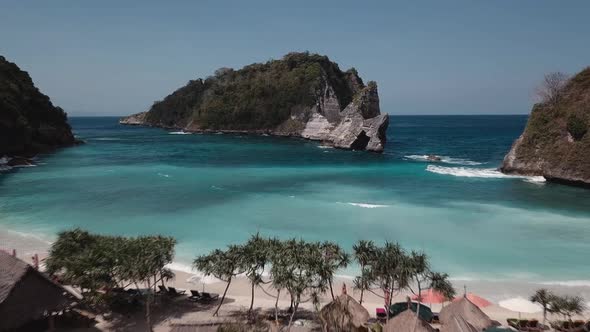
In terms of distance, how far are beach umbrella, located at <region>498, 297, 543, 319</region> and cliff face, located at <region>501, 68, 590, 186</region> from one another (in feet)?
117

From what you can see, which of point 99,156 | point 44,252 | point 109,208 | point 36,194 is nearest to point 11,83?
point 99,156

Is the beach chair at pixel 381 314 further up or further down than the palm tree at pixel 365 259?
further down

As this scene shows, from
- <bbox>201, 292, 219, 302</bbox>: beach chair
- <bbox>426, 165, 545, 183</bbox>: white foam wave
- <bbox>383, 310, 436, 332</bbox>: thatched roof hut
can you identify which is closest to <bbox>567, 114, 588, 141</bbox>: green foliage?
<bbox>426, 165, 545, 183</bbox>: white foam wave

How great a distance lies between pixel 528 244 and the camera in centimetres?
2842

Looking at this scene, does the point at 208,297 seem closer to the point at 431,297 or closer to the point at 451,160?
the point at 431,297

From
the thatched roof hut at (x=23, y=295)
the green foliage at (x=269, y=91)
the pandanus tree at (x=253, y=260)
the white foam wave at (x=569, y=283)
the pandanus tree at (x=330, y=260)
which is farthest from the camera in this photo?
the green foliage at (x=269, y=91)

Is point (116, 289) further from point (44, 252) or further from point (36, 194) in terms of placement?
point (36, 194)

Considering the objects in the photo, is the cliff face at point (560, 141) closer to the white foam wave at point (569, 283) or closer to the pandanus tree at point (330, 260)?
the white foam wave at point (569, 283)

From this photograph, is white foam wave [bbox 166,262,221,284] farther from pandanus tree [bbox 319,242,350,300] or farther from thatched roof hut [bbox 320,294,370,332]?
thatched roof hut [bbox 320,294,370,332]

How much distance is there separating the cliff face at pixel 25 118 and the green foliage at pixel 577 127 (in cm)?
8234

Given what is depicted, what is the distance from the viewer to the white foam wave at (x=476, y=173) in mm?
52419

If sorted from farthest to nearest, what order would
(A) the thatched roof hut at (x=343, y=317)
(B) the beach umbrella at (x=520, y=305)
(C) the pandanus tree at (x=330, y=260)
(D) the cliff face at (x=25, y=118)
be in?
(D) the cliff face at (x=25, y=118) < (B) the beach umbrella at (x=520, y=305) < (C) the pandanus tree at (x=330, y=260) < (A) the thatched roof hut at (x=343, y=317)

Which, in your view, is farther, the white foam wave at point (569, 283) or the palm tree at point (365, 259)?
the white foam wave at point (569, 283)

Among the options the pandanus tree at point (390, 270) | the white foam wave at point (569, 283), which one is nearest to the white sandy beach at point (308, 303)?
the white foam wave at point (569, 283)
